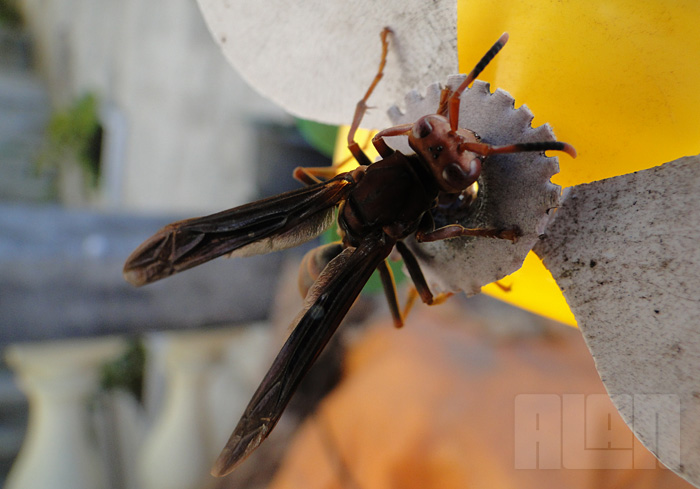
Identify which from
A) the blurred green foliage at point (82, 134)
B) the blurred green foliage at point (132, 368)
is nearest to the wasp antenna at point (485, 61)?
the blurred green foliage at point (132, 368)

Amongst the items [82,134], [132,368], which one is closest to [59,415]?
[132,368]

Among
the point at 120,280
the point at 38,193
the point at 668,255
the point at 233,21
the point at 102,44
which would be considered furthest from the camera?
the point at 38,193

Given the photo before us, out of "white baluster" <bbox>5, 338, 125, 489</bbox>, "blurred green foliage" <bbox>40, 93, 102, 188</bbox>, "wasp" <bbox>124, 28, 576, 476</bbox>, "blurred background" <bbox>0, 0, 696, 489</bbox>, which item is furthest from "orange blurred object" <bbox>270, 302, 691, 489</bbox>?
"blurred green foliage" <bbox>40, 93, 102, 188</bbox>

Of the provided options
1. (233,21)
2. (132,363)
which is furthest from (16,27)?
(233,21)

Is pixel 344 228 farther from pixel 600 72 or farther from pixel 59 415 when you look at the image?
pixel 59 415

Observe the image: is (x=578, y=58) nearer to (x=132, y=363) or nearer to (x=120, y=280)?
(x=120, y=280)

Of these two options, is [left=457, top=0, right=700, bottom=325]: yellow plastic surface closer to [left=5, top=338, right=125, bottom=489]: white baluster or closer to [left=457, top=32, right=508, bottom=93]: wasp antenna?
[left=457, top=32, right=508, bottom=93]: wasp antenna

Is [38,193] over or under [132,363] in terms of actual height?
over
